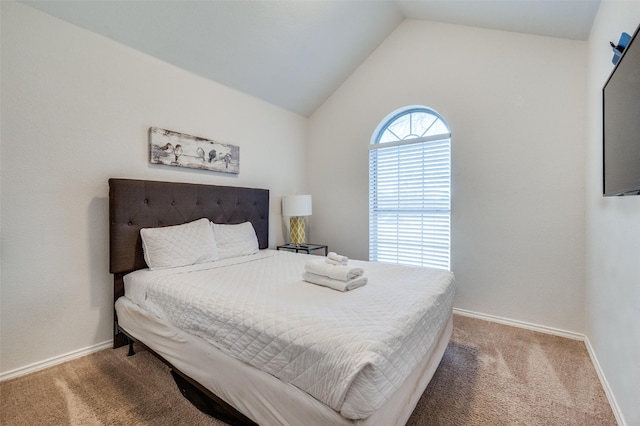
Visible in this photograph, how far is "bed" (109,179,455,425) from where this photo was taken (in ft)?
3.37

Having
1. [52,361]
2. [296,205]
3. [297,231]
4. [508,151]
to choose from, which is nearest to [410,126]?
[508,151]

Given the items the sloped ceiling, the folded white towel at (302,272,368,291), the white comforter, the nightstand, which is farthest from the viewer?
the nightstand

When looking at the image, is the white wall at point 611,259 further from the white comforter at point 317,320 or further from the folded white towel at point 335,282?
the folded white towel at point 335,282

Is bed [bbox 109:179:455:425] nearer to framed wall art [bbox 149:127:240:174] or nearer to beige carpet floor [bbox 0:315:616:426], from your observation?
beige carpet floor [bbox 0:315:616:426]

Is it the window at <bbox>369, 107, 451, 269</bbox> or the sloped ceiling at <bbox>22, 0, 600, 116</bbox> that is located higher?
the sloped ceiling at <bbox>22, 0, 600, 116</bbox>

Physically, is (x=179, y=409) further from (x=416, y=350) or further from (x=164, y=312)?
(x=416, y=350)

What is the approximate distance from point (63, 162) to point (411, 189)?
3151mm

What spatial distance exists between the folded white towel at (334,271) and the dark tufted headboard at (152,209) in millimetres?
1434

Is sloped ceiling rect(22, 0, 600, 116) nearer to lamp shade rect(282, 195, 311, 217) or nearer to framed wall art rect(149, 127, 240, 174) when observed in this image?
framed wall art rect(149, 127, 240, 174)

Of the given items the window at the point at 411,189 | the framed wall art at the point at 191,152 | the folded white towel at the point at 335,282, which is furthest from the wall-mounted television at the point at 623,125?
the framed wall art at the point at 191,152

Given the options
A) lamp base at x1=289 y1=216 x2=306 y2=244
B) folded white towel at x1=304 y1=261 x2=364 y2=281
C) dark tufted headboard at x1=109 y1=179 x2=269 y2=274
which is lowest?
folded white towel at x1=304 y1=261 x2=364 y2=281

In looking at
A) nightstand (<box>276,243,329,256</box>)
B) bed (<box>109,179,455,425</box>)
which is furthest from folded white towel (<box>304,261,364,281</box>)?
A: nightstand (<box>276,243,329,256</box>)

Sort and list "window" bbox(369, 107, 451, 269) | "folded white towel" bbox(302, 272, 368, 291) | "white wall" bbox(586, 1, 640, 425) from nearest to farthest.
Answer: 1. "white wall" bbox(586, 1, 640, 425)
2. "folded white towel" bbox(302, 272, 368, 291)
3. "window" bbox(369, 107, 451, 269)

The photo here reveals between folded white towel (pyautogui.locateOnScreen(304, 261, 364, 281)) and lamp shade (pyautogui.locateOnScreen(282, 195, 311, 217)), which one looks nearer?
folded white towel (pyautogui.locateOnScreen(304, 261, 364, 281))
